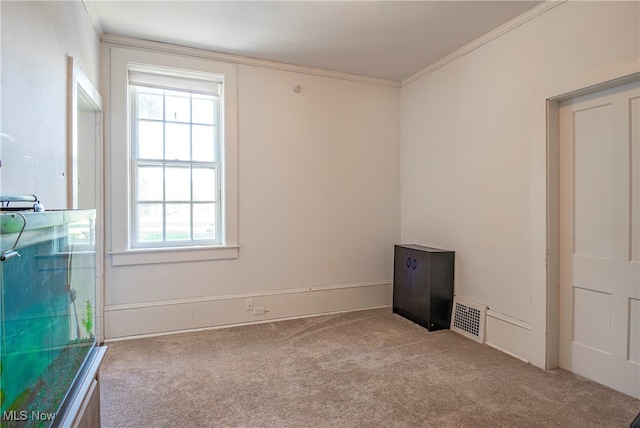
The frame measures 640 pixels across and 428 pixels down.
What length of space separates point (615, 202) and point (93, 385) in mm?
3057

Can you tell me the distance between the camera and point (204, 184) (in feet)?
11.5

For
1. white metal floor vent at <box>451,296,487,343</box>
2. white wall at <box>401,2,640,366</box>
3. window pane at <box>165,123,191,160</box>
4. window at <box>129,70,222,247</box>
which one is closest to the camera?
white wall at <box>401,2,640,366</box>

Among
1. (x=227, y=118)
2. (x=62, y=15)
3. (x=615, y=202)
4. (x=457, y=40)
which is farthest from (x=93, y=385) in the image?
(x=457, y=40)

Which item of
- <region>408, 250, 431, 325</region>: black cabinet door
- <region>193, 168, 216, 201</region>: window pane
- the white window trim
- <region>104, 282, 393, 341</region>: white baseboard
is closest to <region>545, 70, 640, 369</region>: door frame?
<region>408, 250, 431, 325</region>: black cabinet door

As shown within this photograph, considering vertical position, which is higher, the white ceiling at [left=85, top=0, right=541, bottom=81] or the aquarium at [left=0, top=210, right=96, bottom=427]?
the white ceiling at [left=85, top=0, right=541, bottom=81]

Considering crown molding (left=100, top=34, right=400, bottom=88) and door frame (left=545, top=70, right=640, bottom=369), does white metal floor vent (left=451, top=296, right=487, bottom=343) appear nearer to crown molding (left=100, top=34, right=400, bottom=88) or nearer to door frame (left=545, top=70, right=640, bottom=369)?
door frame (left=545, top=70, right=640, bottom=369)

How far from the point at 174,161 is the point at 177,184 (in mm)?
226

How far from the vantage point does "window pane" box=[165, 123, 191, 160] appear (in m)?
3.39

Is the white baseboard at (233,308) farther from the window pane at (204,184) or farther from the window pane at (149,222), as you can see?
the window pane at (204,184)

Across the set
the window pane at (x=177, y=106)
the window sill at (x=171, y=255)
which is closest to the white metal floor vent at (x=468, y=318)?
the window sill at (x=171, y=255)

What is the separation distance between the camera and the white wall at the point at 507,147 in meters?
2.31

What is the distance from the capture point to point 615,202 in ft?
7.38

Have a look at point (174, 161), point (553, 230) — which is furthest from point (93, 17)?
point (553, 230)

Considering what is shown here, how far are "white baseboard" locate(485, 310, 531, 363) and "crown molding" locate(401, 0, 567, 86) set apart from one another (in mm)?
2357
